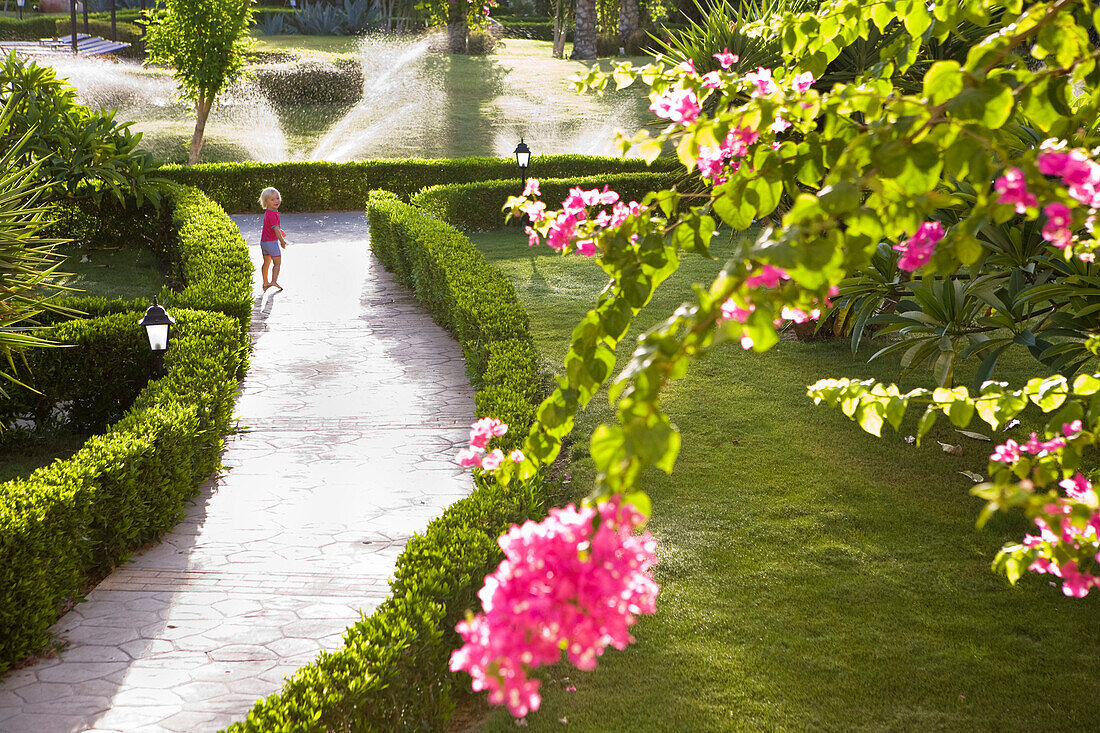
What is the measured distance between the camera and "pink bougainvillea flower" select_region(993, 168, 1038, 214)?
4.83 feet

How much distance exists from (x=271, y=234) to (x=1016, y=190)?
11458 mm

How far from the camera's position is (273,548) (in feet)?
18.3

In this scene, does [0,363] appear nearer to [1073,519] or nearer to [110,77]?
[1073,519]

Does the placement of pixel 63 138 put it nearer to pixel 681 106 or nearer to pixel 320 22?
pixel 681 106

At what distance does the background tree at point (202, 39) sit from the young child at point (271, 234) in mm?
10154

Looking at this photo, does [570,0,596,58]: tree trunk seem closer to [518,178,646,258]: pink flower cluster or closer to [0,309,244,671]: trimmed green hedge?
[0,309,244,671]: trimmed green hedge


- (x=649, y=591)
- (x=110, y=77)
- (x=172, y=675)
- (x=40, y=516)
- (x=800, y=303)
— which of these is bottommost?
(x=172, y=675)

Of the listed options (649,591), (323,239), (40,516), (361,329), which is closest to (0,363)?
(40,516)

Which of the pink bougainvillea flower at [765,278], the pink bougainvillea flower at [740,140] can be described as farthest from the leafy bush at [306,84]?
the pink bougainvillea flower at [765,278]

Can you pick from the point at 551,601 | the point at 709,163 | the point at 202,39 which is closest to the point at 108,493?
the point at 709,163

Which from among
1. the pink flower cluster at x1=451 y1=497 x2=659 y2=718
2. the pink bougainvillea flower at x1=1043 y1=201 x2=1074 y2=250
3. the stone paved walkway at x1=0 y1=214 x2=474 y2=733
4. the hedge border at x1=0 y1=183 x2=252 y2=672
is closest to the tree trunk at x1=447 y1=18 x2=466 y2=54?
the stone paved walkway at x1=0 y1=214 x2=474 y2=733

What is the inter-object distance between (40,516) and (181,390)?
2.07 meters

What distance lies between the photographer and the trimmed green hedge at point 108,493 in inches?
175

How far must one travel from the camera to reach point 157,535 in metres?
5.74
